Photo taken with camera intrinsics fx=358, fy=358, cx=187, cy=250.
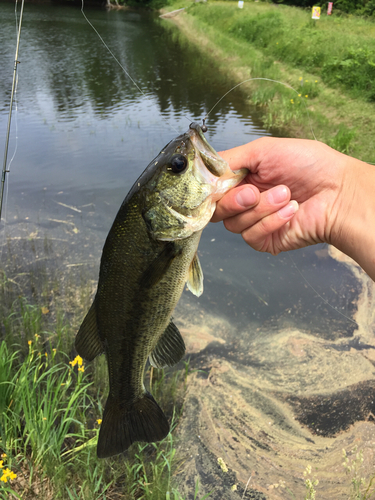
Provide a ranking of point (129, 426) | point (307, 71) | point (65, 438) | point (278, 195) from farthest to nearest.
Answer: point (307, 71), point (65, 438), point (278, 195), point (129, 426)

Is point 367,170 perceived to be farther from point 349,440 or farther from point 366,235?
point 349,440

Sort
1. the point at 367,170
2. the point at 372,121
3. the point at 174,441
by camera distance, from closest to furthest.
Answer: the point at 367,170 → the point at 174,441 → the point at 372,121

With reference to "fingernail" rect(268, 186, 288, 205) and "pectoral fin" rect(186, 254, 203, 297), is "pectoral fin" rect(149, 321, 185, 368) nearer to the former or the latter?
"pectoral fin" rect(186, 254, 203, 297)

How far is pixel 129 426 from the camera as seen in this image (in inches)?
74.5

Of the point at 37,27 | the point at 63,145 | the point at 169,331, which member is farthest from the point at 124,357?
the point at 37,27

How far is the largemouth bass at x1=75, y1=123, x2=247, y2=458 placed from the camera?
5.65 feet

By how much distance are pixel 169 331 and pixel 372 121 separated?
406 inches

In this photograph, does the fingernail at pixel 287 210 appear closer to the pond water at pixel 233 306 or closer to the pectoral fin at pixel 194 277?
the pectoral fin at pixel 194 277

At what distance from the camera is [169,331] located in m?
2.02

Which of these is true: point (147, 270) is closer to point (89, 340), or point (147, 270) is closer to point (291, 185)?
point (89, 340)

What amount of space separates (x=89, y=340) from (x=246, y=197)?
45.7 inches

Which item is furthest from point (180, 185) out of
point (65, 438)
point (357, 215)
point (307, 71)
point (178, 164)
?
point (307, 71)

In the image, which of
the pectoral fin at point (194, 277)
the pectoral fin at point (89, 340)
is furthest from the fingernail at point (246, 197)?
the pectoral fin at point (89, 340)

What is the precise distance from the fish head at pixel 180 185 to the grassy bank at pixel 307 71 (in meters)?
4.44
